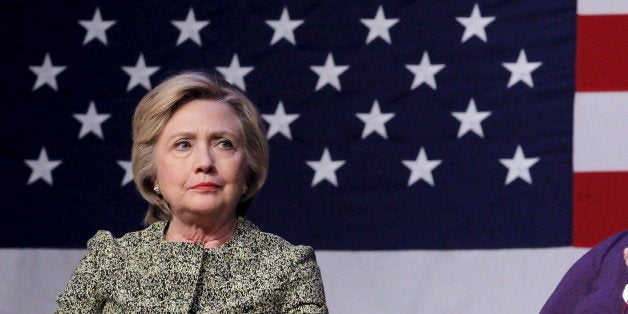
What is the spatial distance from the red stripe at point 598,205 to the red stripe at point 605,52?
0.95ft

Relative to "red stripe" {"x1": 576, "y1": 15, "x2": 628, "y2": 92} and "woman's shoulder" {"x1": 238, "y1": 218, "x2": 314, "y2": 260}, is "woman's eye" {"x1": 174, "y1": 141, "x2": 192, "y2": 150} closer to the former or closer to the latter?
"woman's shoulder" {"x1": 238, "y1": 218, "x2": 314, "y2": 260}

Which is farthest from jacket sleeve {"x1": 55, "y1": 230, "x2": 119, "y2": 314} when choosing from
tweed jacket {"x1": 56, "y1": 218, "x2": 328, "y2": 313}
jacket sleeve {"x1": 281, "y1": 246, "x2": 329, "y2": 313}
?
jacket sleeve {"x1": 281, "y1": 246, "x2": 329, "y2": 313}

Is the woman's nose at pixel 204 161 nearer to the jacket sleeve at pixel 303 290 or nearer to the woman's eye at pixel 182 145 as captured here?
the woman's eye at pixel 182 145

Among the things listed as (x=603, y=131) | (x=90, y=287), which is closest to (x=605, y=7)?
(x=603, y=131)

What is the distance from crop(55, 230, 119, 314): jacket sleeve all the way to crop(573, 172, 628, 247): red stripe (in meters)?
1.72

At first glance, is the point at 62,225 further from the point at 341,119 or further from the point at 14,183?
the point at 341,119

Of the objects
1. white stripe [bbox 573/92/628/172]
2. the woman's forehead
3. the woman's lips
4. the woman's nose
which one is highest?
white stripe [bbox 573/92/628/172]

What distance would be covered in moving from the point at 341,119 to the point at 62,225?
100 cm

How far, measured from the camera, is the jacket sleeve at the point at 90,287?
2.92 meters

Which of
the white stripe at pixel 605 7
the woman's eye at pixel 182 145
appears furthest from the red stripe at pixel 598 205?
the woman's eye at pixel 182 145

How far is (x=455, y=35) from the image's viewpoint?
4102 mm

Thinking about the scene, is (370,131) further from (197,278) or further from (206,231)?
(197,278)

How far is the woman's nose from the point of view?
286cm

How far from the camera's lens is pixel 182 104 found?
2.97 meters
